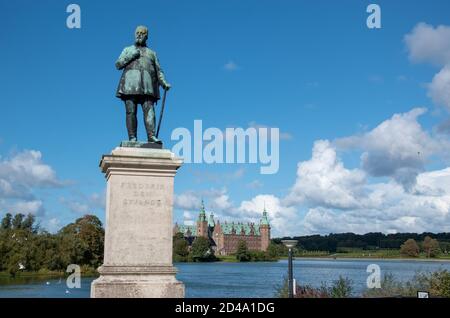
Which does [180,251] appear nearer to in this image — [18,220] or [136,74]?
[18,220]

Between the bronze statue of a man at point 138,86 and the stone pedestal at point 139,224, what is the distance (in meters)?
0.95

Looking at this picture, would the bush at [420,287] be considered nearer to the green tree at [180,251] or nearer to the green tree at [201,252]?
the green tree at [180,251]

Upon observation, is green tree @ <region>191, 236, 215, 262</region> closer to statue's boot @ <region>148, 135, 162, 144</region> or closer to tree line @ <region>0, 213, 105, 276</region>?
tree line @ <region>0, 213, 105, 276</region>

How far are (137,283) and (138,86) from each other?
15.6ft

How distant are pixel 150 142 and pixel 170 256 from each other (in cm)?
282

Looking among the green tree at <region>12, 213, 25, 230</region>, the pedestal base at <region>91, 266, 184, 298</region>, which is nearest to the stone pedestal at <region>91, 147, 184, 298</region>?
the pedestal base at <region>91, 266, 184, 298</region>

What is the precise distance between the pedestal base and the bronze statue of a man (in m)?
3.17

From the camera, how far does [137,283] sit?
12.2 metres

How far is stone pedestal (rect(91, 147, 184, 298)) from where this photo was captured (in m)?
12.2

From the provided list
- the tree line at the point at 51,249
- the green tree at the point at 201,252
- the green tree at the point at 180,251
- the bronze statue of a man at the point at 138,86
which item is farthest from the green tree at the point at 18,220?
the bronze statue of a man at the point at 138,86

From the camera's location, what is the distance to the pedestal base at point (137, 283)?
1202 cm

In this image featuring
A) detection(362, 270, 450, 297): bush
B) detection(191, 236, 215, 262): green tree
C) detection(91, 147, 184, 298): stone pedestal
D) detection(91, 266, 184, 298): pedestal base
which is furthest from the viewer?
detection(191, 236, 215, 262): green tree
